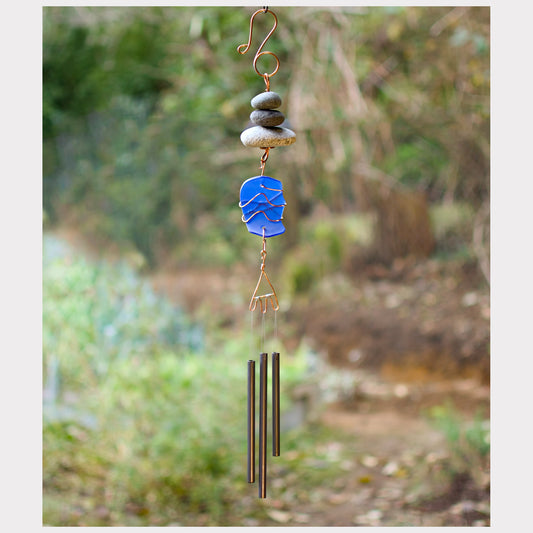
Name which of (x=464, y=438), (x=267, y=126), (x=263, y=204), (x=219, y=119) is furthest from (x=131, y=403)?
(x=267, y=126)

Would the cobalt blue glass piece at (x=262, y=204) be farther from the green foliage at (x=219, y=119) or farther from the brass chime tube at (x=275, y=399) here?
the green foliage at (x=219, y=119)

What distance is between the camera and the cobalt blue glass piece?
2105 millimetres

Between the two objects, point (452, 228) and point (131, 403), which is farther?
point (452, 228)

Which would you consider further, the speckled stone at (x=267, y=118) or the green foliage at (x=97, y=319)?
the green foliage at (x=97, y=319)

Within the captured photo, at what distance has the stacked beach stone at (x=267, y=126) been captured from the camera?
2029 mm

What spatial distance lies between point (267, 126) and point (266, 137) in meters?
0.06

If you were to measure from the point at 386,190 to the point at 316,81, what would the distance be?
3.10 ft

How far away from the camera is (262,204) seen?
212cm

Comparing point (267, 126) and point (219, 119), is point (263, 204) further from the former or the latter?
point (219, 119)

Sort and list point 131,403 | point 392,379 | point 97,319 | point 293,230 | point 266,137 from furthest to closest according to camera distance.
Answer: point 293,230, point 392,379, point 97,319, point 131,403, point 266,137

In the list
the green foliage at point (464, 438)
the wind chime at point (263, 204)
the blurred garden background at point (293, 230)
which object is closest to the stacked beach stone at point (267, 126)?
the wind chime at point (263, 204)

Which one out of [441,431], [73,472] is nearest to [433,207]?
[441,431]

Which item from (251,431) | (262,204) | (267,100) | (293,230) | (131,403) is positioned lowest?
(131,403)

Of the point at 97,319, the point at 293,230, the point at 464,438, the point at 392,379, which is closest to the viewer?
the point at 464,438
